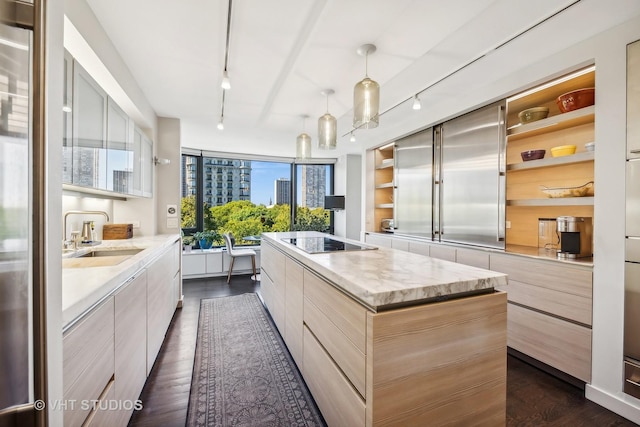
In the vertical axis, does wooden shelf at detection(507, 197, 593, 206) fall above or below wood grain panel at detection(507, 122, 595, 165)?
below

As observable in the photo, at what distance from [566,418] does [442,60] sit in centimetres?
274

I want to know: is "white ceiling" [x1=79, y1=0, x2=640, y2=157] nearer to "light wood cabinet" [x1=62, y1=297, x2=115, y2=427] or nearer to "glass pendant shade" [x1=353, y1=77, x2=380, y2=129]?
"glass pendant shade" [x1=353, y1=77, x2=380, y2=129]

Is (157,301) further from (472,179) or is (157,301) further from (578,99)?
(578,99)

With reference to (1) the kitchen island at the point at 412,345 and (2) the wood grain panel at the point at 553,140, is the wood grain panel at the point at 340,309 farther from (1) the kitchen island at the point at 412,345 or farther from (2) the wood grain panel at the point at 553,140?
(2) the wood grain panel at the point at 553,140

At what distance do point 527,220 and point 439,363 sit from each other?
99.2 inches

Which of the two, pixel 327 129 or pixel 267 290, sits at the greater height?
pixel 327 129

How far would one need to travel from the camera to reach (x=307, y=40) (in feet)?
6.64

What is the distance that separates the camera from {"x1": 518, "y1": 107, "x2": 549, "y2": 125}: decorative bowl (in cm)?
248

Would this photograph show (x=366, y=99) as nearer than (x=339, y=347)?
No

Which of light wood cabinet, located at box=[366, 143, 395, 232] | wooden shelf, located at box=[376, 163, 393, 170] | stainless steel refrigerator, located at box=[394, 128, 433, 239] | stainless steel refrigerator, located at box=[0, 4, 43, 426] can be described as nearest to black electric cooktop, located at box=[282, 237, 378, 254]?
stainless steel refrigerator, located at box=[0, 4, 43, 426]

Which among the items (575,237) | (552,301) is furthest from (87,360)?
(575,237)

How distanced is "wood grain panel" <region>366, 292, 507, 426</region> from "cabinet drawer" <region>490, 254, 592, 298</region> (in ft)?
3.97

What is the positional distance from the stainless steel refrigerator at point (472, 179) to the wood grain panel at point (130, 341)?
3.11 metres

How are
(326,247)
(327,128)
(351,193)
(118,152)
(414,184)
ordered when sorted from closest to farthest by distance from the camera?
1. (326,247)
2. (118,152)
3. (327,128)
4. (414,184)
5. (351,193)
